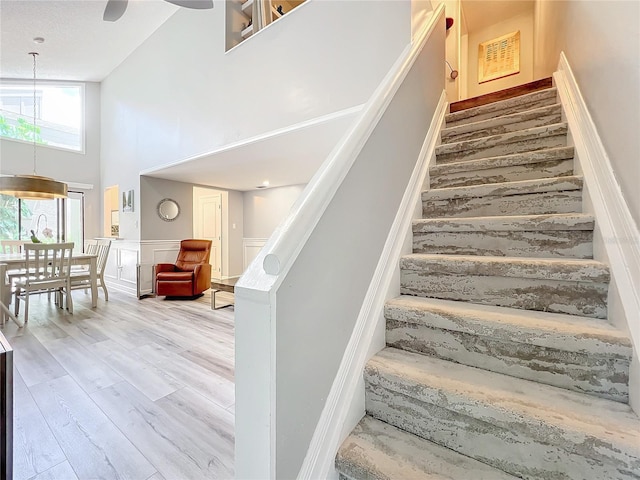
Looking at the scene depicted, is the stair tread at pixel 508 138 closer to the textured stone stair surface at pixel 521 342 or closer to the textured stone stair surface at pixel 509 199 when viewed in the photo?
the textured stone stair surface at pixel 509 199

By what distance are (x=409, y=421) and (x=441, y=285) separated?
0.61 m

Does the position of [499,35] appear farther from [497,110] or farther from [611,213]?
[611,213]

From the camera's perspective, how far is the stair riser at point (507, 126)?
1.99 m

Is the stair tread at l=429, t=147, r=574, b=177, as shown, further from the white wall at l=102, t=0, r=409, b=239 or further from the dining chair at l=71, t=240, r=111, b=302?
the dining chair at l=71, t=240, r=111, b=302

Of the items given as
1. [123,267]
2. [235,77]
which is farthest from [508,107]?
[123,267]

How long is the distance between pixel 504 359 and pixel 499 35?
554 centimetres

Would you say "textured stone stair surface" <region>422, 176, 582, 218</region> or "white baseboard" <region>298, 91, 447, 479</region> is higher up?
"textured stone stair surface" <region>422, 176, 582, 218</region>

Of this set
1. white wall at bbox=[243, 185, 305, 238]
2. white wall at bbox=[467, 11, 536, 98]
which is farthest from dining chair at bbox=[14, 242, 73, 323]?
white wall at bbox=[467, 11, 536, 98]

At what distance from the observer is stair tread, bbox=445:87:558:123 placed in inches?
87.4

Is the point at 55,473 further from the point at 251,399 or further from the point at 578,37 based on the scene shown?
the point at 578,37

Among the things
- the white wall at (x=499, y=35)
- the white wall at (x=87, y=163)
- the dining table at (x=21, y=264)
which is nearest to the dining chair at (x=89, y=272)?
the dining table at (x=21, y=264)

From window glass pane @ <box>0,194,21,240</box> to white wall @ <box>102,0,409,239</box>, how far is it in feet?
5.36

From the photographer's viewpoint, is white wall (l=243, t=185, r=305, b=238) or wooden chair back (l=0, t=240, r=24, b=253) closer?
wooden chair back (l=0, t=240, r=24, b=253)

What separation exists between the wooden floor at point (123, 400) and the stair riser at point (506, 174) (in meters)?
1.97
